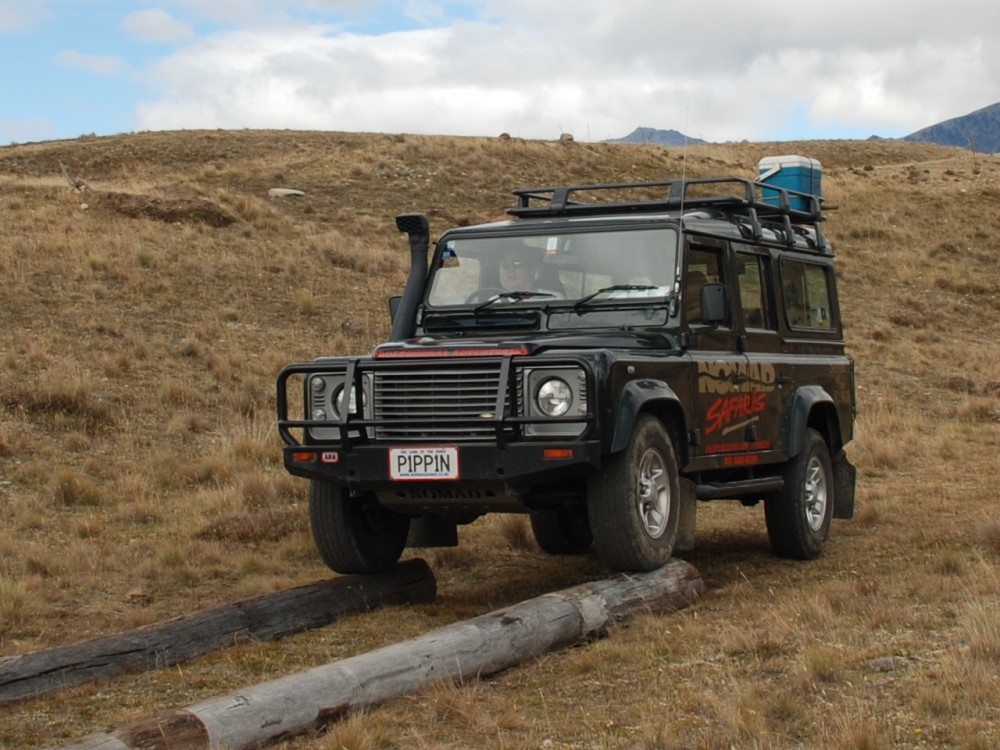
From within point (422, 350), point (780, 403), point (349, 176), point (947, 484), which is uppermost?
point (349, 176)

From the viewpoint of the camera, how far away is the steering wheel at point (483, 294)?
29.2ft

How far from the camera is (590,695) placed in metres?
5.96

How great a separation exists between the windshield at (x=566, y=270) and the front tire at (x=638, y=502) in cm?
111

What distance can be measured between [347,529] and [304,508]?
3437mm

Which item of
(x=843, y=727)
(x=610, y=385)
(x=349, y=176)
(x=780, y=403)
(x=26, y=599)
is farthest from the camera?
(x=349, y=176)

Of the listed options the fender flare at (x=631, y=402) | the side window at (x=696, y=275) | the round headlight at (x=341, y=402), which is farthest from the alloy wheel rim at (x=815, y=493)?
the round headlight at (x=341, y=402)

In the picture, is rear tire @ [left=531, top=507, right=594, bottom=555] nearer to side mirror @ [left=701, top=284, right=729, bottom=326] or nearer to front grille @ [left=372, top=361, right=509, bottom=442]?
side mirror @ [left=701, top=284, right=729, bottom=326]

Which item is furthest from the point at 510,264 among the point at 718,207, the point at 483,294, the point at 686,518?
the point at 686,518

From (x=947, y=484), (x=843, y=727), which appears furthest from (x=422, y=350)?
(x=947, y=484)

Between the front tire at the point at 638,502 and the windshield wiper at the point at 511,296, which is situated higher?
the windshield wiper at the point at 511,296

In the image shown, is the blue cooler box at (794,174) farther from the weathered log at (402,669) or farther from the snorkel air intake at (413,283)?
the weathered log at (402,669)

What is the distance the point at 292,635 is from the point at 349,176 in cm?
2977

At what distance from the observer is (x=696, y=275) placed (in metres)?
8.84

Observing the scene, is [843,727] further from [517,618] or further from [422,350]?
[422,350]
